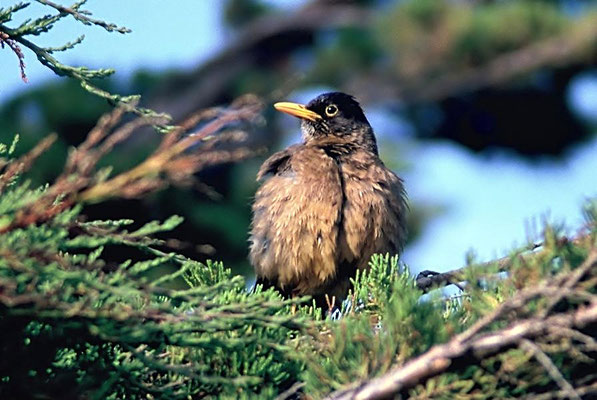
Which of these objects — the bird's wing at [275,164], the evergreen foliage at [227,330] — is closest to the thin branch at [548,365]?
the evergreen foliage at [227,330]

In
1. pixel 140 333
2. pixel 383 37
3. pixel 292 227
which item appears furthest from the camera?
pixel 383 37

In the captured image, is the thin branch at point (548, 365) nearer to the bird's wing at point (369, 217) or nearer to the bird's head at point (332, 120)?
the bird's wing at point (369, 217)

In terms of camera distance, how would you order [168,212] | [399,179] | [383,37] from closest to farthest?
[399,179] → [168,212] → [383,37]

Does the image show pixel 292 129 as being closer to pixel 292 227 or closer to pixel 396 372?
pixel 292 227

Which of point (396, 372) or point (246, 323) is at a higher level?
point (246, 323)

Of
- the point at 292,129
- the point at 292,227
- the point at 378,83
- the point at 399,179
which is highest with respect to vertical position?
the point at 378,83

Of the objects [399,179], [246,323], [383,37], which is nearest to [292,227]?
[399,179]
